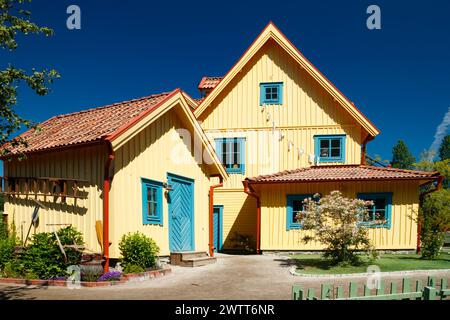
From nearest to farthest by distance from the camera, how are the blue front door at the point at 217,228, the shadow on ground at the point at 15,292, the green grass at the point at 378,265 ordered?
the shadow on ground at the point at 15,292 < the green grass at the point at 378,265 < the blue front door at the point at 217,228

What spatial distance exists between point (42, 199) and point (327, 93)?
1363 cm

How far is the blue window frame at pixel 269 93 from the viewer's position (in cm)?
1933

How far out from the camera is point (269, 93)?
19453 millimetres

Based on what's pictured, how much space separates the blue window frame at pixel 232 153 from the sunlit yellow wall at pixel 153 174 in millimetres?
3726

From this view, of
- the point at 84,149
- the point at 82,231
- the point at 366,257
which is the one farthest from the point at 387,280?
the point at 84,149

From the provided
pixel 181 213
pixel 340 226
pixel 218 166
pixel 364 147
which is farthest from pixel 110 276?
pixel 364 147

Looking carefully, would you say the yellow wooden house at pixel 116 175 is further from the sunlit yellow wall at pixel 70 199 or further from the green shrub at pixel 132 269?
the green shrub at pixel 132 269

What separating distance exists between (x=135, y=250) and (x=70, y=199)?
2.45 m

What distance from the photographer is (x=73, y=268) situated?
9.28 m

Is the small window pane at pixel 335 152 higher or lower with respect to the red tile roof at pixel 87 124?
lower

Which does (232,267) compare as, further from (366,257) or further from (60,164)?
(60,164)

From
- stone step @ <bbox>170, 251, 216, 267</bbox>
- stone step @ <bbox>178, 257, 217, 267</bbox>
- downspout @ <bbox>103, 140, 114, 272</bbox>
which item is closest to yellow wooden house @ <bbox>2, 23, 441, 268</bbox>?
downspout @ <bbox>103, 140, 114, 272</bbox>

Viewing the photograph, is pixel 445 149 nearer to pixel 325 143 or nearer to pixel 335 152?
pixel 335 152

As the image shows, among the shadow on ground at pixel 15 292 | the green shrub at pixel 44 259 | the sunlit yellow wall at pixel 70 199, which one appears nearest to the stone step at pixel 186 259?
the sunlit yellow wall at pixel 70 199
